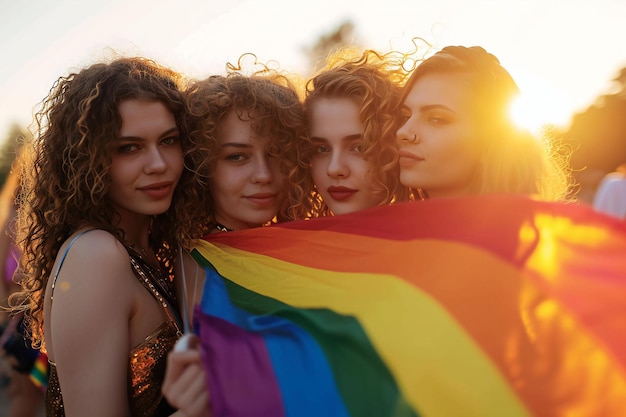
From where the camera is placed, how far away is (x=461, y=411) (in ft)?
5.58

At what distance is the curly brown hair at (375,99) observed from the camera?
3.06m

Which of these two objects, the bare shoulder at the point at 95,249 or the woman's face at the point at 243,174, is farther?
the woman's face at the point at 243,174

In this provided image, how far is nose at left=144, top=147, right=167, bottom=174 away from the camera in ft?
8.98

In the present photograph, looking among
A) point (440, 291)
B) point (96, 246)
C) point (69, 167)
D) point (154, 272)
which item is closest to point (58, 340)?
point (96, 246)

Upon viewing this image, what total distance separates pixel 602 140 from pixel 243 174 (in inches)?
231

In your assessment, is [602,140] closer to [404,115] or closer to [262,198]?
[404,115]

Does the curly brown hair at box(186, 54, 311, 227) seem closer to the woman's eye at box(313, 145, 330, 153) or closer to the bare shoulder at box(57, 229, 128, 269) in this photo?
the woman's eye at box(313, 145, 330, 153)

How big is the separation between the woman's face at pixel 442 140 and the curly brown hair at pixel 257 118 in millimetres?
661

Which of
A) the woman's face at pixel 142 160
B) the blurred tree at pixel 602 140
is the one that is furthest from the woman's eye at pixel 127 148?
the blurred tree at pixel 602 140

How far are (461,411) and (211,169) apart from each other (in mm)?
1865

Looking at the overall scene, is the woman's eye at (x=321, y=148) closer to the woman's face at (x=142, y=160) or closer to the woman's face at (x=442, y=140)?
the woman's face at (x=442, y=140)

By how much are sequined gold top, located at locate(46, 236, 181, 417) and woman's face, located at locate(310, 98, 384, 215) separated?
103cm

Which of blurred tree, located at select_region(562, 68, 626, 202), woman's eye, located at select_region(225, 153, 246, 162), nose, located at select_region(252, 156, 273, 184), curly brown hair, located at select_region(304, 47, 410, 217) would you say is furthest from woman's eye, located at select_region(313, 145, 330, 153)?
blurred tree, located at select_region(562, 68, 626, 202)

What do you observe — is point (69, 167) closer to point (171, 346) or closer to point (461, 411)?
point (171, 346)
